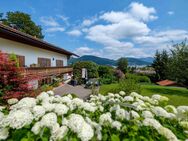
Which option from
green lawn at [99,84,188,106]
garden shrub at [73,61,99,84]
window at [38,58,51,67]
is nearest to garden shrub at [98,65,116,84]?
garden shrub at [73,61,99,84]

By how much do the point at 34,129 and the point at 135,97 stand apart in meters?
1.98

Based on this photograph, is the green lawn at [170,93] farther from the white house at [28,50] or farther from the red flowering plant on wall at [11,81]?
the red flowering plant on wall at [11,81]

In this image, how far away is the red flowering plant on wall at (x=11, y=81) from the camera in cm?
827

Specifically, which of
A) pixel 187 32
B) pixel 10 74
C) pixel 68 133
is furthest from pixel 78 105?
pixel 187 32

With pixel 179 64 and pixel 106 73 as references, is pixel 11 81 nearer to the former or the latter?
pixel 179 64

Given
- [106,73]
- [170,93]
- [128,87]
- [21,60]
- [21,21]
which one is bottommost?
[170,93]

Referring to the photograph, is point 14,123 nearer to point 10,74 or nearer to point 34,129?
point 34,129

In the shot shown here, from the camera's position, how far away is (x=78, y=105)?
8.75 ft

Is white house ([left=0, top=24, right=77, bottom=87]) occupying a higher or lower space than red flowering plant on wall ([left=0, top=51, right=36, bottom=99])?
higher

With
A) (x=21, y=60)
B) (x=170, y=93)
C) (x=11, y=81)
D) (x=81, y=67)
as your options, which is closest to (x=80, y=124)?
(x=11, y=81)

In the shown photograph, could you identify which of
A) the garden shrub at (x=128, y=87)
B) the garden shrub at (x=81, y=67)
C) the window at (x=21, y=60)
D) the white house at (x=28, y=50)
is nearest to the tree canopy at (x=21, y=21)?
the garden shrub at (x=81, y=67)

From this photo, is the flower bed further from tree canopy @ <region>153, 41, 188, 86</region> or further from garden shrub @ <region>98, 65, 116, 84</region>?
garden shrub @ <region>98, 65, 116, 84</region>

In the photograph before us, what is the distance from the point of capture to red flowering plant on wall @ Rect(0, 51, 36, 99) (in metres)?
8.27

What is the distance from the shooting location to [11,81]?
8656 millimetres
